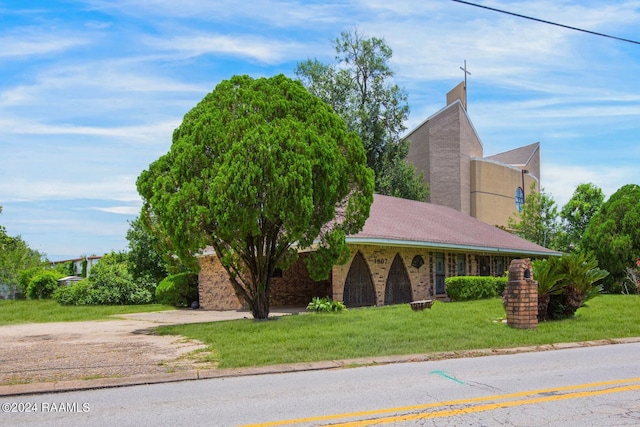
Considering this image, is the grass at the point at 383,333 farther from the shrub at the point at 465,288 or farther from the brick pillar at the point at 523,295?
the shrub at the point at 465,288

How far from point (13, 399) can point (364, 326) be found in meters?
7.35

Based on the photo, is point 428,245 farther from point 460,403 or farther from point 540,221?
point 540,221

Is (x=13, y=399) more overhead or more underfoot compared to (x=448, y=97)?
more underfoot

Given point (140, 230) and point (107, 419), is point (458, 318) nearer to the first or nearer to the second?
point (107, 419)

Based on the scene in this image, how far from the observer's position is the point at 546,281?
13828 millimetres

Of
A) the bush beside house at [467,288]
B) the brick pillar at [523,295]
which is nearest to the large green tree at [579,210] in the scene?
the bush beside house at [467,288]

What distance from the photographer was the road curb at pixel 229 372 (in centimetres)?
786

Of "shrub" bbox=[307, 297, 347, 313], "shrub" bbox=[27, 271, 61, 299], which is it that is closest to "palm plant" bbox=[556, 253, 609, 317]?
"shrub" bbox=[307, 297, 347, 313]

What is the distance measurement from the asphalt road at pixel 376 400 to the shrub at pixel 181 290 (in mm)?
18564

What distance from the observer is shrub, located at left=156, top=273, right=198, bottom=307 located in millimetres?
26641

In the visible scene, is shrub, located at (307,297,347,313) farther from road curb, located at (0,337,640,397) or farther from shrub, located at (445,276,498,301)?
road curb, located at (0,337,640,397)

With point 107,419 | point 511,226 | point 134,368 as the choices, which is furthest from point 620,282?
point 107,419

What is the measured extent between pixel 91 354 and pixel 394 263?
13.1 meters

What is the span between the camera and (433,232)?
928 inches
